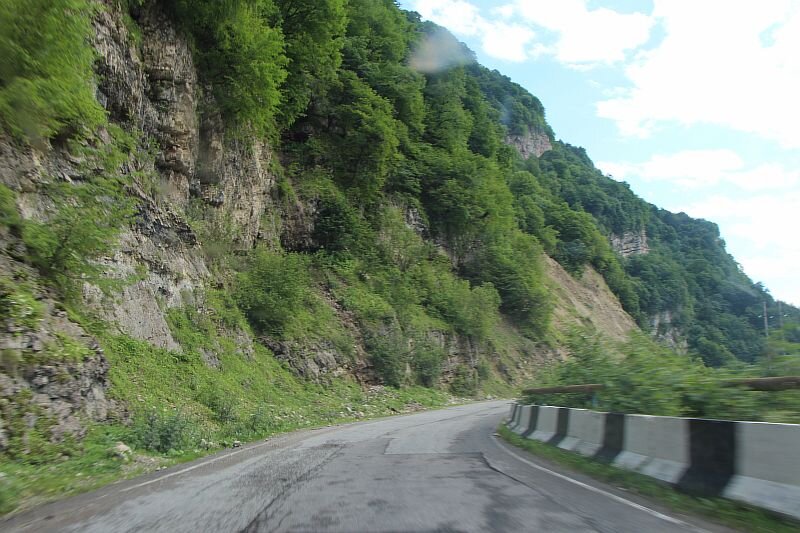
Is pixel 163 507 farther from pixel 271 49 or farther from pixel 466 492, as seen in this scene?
pixel 271 49

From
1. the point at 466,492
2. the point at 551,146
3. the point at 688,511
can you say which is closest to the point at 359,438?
the point at 466,492

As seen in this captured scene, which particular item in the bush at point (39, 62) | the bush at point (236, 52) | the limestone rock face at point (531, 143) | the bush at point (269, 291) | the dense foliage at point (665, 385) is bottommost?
the dense foliage at point (665, 385)

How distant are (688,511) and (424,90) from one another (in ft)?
150

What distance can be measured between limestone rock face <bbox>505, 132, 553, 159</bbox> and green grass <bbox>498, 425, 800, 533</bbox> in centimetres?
10674

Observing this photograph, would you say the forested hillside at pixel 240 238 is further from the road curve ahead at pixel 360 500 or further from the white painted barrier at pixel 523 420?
the white painted barrier at pixel 523 420

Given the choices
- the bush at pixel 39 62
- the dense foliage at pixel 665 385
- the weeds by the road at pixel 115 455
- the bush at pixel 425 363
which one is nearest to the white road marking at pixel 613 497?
the dense foliage at pixel 665 385

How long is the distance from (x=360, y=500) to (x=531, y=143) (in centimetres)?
12223

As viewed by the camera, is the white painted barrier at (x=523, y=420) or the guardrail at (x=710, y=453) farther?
the white painted barrier at (x=523, y=420)

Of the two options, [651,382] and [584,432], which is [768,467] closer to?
[651,382]

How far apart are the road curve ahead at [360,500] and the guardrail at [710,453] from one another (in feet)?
1.93

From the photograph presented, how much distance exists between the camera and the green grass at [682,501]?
15.9 ft

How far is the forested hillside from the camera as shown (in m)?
10.2

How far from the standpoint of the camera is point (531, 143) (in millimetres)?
121625

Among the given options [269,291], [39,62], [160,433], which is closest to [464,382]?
[269,291]
